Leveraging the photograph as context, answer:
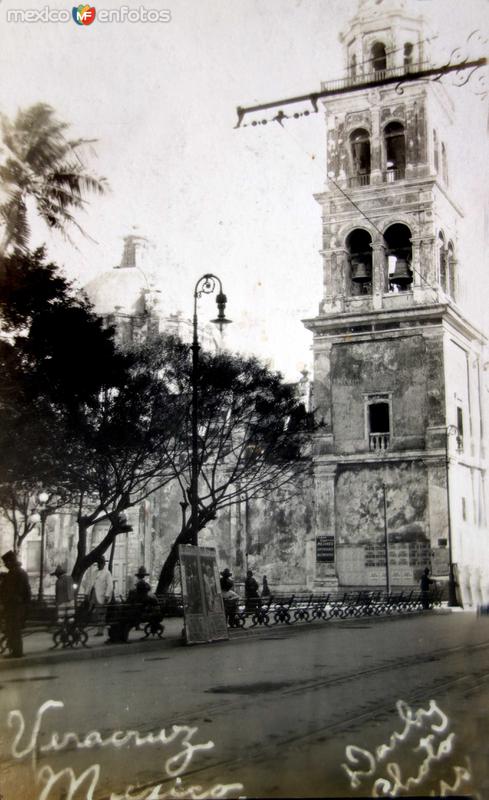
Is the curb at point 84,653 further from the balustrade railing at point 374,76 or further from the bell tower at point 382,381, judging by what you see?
the balustrade railing at point 374,76

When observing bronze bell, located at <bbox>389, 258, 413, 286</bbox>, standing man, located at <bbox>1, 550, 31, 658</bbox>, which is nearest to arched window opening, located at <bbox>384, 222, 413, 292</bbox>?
bronze bell, located at <bbox>389, 258, 413, 286</bbox>

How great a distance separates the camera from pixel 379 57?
5.66 metres

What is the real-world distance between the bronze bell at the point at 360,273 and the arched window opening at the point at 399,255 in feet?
1.44

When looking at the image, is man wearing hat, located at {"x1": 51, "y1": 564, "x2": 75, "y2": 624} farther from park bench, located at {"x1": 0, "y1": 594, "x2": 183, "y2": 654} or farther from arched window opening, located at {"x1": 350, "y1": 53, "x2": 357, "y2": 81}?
arched window opening, located at {"x1": 350, "y1": 53, "x2": 357, "y2": 81}

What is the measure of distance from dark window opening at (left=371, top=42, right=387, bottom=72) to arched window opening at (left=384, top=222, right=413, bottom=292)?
895 centimetres

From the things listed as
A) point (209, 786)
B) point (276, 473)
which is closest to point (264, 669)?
point (209, 786)

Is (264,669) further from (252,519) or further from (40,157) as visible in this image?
(252,519)

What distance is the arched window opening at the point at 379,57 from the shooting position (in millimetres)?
5229

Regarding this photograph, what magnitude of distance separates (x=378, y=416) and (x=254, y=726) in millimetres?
15028
